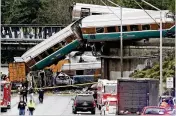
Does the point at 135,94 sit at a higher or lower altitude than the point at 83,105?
higher

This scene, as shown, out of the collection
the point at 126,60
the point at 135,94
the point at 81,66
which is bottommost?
the point at 135,94

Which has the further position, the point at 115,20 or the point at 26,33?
the point at 26,33

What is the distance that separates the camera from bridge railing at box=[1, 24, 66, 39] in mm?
88125

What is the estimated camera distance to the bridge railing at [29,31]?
8812 centimetres

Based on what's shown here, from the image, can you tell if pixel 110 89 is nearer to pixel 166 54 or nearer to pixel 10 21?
pixel 166 54

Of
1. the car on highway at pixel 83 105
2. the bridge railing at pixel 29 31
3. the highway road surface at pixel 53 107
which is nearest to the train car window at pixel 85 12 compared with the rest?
the highway road surface at pixel 53 107

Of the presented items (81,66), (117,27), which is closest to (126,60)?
(117,27)

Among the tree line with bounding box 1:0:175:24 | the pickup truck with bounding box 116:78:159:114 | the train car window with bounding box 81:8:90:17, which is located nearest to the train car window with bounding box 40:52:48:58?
the train car window with bounding box 81:8:90:17

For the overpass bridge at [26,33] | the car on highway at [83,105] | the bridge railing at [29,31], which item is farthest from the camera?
the bridge railing at [29,31]

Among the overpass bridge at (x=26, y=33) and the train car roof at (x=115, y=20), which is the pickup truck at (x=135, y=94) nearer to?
the train car roof at (x=115, y=20)

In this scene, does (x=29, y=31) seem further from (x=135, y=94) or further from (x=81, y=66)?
(x=135, y=94)

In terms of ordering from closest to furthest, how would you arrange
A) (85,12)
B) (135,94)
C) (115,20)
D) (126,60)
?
1. (135,94)
2. (115,20)
3. (126,60)
4. (85,12)

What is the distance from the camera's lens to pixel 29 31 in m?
88.7

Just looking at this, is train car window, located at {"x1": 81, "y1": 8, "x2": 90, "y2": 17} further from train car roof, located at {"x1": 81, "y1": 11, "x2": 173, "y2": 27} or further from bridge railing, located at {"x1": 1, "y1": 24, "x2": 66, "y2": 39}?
bridge railing, located at {"x1": 1, "y1": 24, "x2": 66, "y2": 39}
